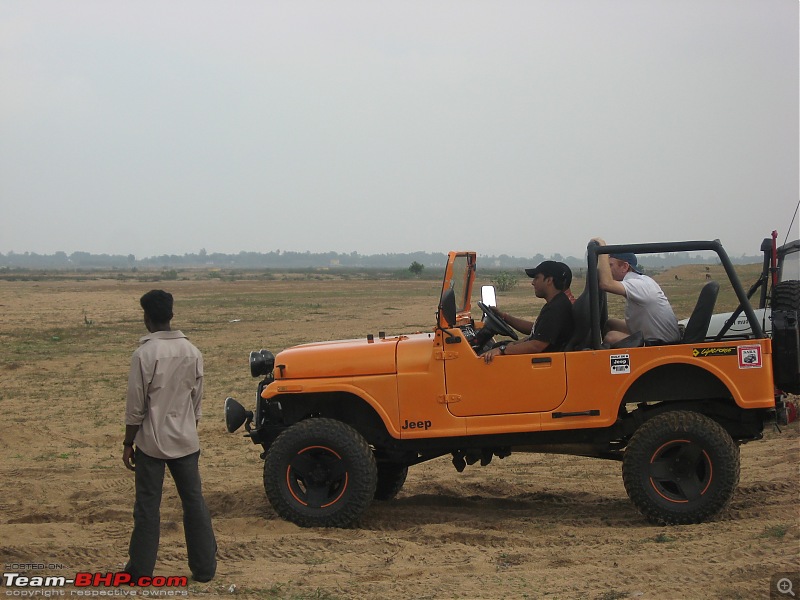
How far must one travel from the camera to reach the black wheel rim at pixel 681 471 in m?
6.85

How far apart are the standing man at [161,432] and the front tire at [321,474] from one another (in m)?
1.42

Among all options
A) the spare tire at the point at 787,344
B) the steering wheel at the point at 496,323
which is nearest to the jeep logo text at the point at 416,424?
the steering wheel at the point at 496,323

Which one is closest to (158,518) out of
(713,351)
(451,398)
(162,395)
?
(162,395)

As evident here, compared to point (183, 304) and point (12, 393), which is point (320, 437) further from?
point (183, 304)

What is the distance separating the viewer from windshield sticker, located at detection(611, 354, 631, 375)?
6.83 m

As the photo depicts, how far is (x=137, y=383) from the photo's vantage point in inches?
215

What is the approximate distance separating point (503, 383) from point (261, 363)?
1.94m

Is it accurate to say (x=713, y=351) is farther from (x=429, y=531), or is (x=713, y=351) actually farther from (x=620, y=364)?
(x=429, y=531)


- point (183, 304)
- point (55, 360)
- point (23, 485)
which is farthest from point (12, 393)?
point (183, 304)

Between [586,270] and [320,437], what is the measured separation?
2394 millimetres

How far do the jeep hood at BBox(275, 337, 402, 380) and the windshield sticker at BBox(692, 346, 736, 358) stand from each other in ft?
7.35

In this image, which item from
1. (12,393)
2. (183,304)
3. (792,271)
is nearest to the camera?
(792,271)

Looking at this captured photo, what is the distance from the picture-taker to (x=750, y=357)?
6.78 m

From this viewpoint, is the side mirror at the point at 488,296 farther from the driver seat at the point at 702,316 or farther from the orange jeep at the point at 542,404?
the driver seat at the point at 702,316
